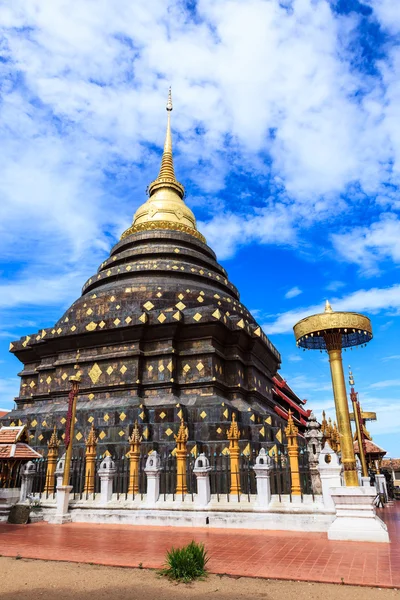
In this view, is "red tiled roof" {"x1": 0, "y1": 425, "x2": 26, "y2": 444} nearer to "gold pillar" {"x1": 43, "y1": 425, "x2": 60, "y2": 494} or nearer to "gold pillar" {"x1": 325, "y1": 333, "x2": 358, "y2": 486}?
"gold pillar" {"x1": 43, "y1": 425, "x2": 60, "y2": 494}

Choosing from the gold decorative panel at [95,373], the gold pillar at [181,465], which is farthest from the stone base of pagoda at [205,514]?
the gold decorative panel at [95,373]

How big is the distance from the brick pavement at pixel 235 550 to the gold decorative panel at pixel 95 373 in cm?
937

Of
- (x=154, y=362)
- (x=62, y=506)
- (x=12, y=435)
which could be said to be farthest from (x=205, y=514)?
(x=154, y=362)

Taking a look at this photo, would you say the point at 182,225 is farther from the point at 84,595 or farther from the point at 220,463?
the point at 84,595

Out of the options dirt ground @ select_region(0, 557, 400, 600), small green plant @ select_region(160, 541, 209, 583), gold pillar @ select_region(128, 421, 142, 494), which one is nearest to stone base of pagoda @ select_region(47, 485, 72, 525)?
gold pillar @ select_region(128, 421, 142, 494)

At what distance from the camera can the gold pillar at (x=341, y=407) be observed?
37.8 ft

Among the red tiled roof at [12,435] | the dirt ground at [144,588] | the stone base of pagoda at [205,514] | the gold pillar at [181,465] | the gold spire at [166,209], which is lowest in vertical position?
the dirt ground at [144,588]

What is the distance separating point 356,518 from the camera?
10.6 meters

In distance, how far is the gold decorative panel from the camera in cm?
2241

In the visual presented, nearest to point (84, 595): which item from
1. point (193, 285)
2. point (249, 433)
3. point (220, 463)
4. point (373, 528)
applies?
point (373, 528)

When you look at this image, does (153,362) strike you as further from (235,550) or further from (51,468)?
(235,550)

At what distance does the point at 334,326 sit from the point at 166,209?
74.9 feet

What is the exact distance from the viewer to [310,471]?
522 inches

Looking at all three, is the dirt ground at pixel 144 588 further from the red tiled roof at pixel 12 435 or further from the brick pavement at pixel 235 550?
the red tiled roof at pixel 12 435
